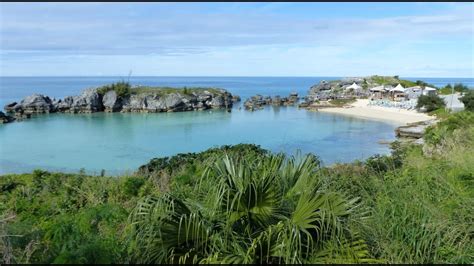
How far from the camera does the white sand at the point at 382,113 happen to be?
143ft

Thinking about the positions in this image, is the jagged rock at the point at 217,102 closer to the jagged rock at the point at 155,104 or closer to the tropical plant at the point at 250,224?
the jagged rock at the point at 155,104

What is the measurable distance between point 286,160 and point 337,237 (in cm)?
111

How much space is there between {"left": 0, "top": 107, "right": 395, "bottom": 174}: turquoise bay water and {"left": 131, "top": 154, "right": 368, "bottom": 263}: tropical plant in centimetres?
1971

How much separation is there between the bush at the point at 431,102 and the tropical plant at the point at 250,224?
46.7 metres

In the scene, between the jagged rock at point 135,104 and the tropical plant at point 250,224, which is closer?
the tropical plant at point 250,224

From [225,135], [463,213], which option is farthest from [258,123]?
[463,213]

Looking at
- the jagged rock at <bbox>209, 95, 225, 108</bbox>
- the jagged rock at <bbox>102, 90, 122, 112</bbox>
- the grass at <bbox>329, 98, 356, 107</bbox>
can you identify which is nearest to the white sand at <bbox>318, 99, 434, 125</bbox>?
the grass at <bbox>329, 98, 356, 107</bbox>

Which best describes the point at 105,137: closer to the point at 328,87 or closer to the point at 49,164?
the point at 49,164

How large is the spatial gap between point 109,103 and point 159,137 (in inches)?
952

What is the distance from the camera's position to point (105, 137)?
126 ft

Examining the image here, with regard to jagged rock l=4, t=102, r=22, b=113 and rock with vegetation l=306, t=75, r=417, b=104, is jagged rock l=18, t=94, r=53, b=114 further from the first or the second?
rock with vegetation l=306, t=75, r=417, b=104

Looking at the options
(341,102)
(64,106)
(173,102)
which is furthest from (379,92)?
(64,106)

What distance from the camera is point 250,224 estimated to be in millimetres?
4203

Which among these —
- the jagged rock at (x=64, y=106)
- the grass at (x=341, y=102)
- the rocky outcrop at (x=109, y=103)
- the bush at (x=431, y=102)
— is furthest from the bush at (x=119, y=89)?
the bush at (x=431, y=102)
